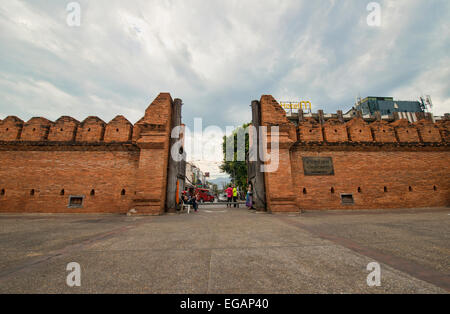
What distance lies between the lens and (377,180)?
9719mm

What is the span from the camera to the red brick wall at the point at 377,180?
9367mm

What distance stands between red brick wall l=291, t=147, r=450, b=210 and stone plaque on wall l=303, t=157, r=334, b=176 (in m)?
0.23

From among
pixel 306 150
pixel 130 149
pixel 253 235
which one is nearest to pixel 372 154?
pixel 306 150

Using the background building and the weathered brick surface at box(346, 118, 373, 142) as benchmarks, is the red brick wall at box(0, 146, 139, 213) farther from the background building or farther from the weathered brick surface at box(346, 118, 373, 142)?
the background building

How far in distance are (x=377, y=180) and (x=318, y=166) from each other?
3631mm

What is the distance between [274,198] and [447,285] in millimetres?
6612

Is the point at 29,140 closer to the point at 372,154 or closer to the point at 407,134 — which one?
the point at 372,154

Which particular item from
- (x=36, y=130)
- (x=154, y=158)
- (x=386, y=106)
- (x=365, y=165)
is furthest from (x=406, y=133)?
(x=386, y=106)

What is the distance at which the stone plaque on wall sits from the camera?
9.59m

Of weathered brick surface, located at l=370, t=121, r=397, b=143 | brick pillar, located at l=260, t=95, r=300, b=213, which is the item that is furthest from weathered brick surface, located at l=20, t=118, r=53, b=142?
weathered brick surface, located at l=370, t=121, r=397, b=143

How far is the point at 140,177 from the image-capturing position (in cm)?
828

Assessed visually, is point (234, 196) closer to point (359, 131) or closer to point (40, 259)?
point (359, 131)
